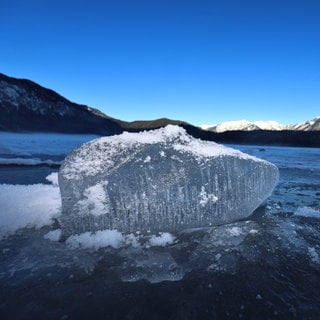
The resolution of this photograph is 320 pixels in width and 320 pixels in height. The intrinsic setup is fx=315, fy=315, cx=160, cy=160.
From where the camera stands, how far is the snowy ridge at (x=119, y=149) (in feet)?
12.2

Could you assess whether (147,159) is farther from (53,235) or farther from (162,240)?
(53,235)

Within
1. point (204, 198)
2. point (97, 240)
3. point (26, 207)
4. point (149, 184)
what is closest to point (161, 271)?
point (97, 240)

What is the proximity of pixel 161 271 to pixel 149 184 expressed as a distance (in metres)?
1.19

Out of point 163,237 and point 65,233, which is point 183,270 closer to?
point 163,237

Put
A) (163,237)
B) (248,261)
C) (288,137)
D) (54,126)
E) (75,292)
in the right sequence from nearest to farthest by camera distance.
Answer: (75,292)
(248,261)
(163,237)
(288,137)
(54,126)

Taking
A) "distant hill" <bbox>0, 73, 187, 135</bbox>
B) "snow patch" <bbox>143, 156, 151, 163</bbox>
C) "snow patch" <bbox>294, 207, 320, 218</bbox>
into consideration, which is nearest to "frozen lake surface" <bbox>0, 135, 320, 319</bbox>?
"snow patch" <bbox>294, 207, 320, 218</bbox>

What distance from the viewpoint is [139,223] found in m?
3.70

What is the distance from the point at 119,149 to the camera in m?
3.82

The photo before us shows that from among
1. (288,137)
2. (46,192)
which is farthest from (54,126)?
(46,192)

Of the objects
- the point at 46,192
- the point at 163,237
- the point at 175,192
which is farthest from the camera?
the point at 46,192

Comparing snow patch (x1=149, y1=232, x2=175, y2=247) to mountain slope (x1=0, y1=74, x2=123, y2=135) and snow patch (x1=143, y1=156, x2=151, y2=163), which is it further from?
mountain slope (x1=0, y1=74, x2=123, y2=135)

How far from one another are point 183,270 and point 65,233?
148cm

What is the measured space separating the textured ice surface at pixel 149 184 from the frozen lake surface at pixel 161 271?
0.67 feet

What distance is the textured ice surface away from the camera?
11.9ft
